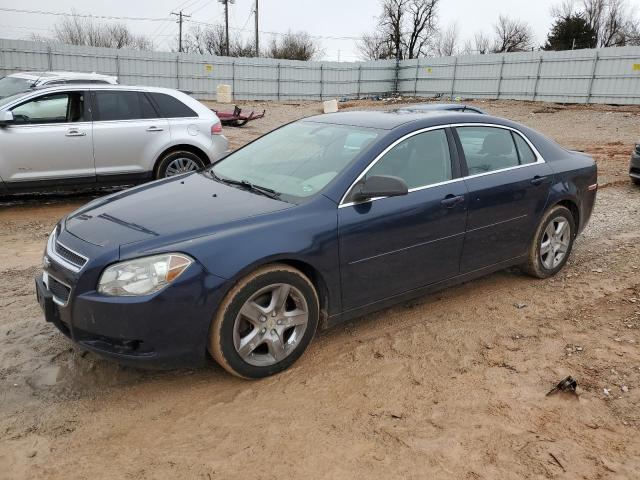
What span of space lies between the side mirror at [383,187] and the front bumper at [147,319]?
1154mm

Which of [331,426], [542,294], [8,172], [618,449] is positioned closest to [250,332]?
[331,426]

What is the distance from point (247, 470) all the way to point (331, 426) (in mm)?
541

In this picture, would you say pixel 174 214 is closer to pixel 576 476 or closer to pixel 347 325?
pixel 347 325

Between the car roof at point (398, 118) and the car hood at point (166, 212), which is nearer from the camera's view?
the car hood at point (166, 212)

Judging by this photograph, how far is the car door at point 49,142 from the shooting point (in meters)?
6.96

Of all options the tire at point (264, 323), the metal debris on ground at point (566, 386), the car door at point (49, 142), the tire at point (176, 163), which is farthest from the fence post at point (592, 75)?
the tire at point (264, 323)

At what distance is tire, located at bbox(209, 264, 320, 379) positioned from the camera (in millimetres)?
3096

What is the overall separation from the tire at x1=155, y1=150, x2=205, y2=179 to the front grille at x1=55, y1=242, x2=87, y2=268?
4.73 meters

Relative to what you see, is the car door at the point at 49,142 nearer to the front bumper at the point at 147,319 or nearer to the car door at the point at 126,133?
the car door at the point at 126,133

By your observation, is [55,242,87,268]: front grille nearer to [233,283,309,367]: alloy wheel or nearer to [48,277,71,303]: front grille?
[48,277,71,303]: front grille

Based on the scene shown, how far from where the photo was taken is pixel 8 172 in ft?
22.9

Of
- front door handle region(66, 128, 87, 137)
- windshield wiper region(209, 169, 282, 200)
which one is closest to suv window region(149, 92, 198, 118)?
front door handle region(66, 128, 87, 137)

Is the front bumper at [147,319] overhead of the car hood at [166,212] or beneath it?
beneath

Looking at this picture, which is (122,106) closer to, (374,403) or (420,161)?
(420,161)
